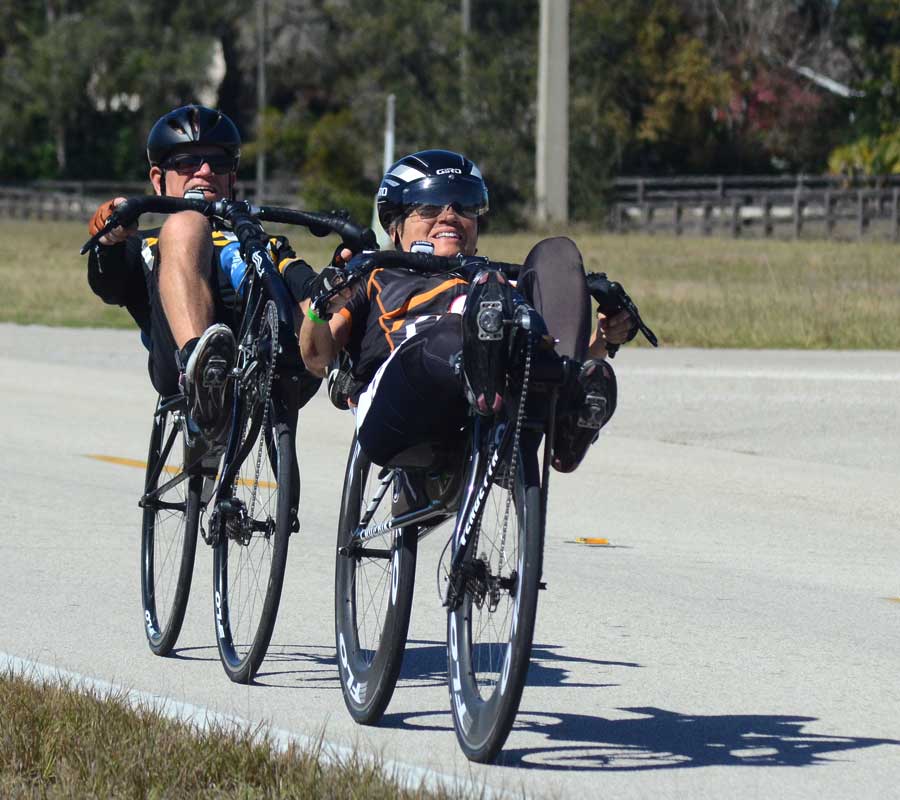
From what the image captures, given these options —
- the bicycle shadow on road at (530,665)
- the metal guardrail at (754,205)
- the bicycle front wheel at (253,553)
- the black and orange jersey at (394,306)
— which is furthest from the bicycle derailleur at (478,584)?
the metal guardrail at (754,205)

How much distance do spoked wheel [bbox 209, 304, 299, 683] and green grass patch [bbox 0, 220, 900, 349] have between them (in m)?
12.2

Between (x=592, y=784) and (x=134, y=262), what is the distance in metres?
2.69

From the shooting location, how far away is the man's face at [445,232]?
5621mm

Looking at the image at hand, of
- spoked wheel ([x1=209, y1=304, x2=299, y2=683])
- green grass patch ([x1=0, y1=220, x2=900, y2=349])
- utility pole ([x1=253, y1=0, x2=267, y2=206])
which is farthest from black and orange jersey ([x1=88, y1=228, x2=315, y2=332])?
utility pole ([x1=253, y1=0, x2=267, y2=206])

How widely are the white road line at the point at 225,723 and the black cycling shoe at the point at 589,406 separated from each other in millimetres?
811

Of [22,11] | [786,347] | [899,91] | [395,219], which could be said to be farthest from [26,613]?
[22,11]

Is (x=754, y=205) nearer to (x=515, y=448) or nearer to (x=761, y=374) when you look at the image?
(x=761, y=374)

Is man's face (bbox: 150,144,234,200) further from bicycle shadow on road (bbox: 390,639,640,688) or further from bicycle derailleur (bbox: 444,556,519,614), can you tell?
bicycle derailleur (bbox: 444,556,519,614)

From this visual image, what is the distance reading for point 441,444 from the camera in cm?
540

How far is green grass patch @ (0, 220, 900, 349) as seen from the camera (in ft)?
62.3

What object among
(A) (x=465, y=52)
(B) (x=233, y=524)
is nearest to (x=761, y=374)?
(B) (x=233, y=524)

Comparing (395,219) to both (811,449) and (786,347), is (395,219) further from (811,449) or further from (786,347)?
(786,347)

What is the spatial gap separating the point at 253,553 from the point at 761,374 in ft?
30.3

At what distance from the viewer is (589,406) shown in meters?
4.96
